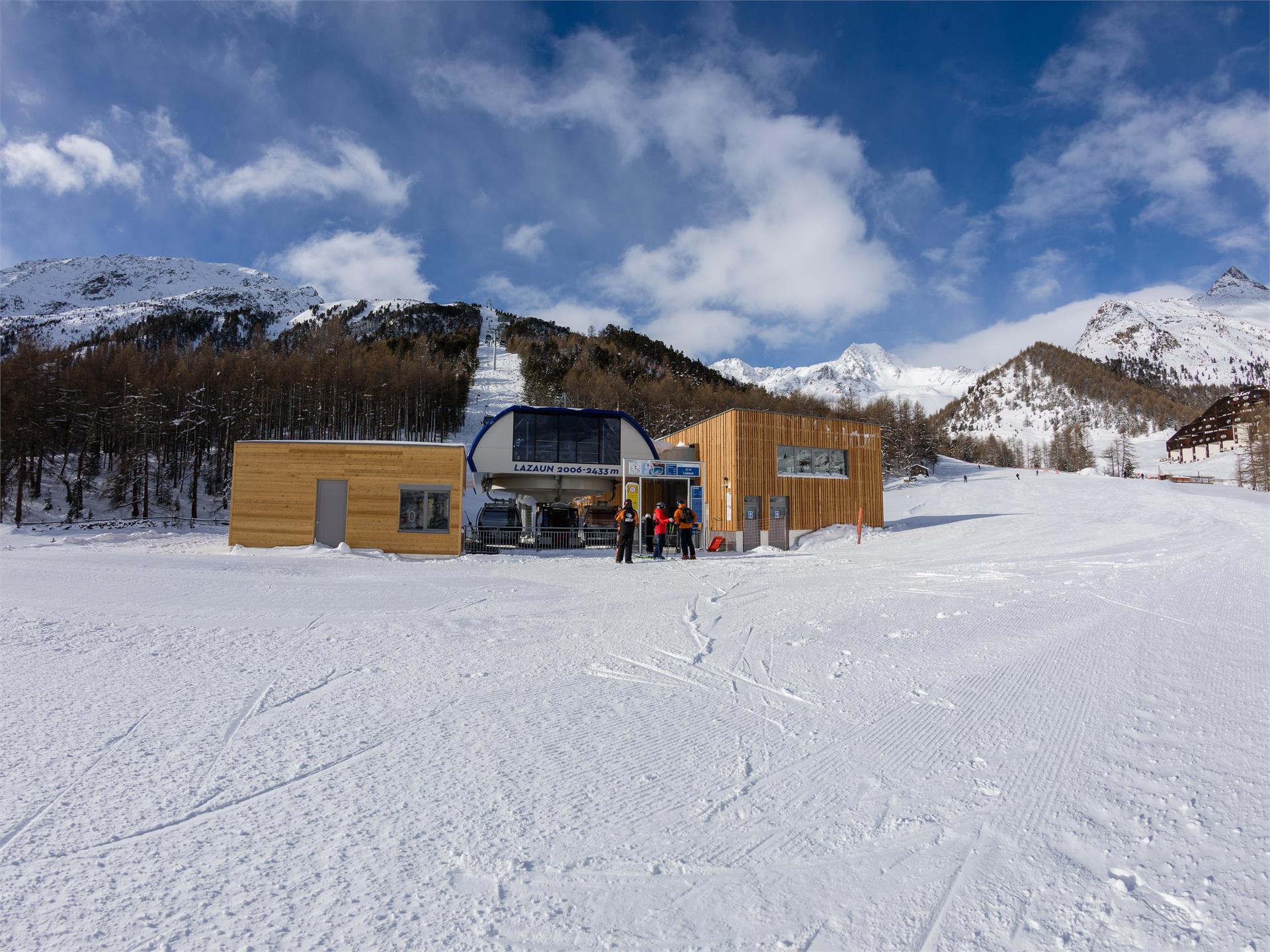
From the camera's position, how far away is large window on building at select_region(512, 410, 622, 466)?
23.8 meters

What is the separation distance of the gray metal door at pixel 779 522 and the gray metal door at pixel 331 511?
1397 centimetres

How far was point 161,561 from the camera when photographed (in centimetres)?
1206

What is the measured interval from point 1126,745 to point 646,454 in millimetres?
21708

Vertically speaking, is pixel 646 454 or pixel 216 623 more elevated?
pixel 646 454

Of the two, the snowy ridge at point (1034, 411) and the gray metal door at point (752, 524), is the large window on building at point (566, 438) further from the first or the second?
the snowy ridge at point (1034, 411)

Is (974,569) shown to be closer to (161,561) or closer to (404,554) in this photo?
(404,554)

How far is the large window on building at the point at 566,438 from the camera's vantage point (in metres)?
23.8

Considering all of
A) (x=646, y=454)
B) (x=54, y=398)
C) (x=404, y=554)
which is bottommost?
(x=404, y=554)

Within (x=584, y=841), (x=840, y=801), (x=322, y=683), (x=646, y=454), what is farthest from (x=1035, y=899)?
(x=646, y=454)

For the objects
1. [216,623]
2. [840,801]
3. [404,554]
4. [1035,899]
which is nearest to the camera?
[1035,899]

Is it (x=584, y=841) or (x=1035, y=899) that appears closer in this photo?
(x=1035, y=899)

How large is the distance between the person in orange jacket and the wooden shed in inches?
185

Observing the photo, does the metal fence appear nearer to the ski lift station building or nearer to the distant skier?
the ski lift station building

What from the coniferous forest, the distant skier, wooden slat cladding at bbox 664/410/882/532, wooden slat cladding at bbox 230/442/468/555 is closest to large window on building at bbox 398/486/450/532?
wooden slat cladding at bbox 230/442/468/555
